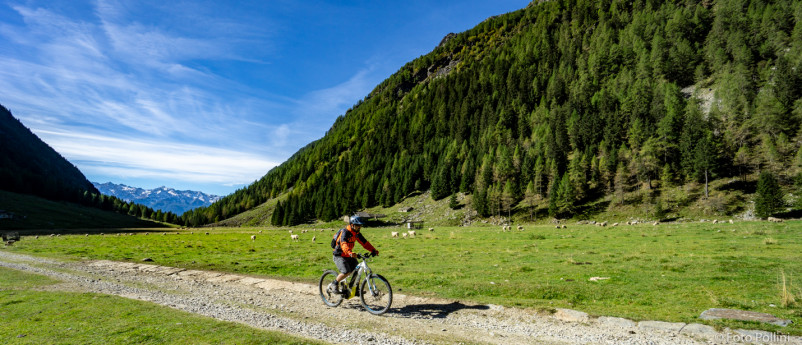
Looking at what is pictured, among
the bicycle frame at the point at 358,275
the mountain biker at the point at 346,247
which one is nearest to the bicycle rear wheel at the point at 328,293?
Result: the mountain biker at the point at 346,247

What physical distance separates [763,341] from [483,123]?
16299 cm

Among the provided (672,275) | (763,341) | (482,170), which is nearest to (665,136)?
(482,170)

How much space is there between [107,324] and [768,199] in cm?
8383

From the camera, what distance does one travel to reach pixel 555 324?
9.22 metres

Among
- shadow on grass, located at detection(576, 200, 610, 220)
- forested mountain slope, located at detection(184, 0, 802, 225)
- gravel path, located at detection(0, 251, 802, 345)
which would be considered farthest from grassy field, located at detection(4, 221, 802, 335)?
forested mountain slope, located at detection(184, 0, 802, 225)

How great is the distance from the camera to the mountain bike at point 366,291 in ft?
35.9

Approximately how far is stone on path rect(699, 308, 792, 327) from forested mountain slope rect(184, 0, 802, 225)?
82.0 meters

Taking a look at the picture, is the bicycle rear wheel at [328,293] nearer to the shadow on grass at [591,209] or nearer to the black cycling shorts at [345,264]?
the black cycling shorts at [345,264]

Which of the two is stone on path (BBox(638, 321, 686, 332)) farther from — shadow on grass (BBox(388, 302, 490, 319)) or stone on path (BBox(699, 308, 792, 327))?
shadow on grass (BBox(388, 302, 490, 319))

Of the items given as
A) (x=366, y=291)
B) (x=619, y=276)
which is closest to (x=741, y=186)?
(x=619, y=276)

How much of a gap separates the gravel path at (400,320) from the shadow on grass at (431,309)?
0.11 ft

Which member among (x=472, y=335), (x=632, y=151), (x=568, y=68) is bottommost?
(x=472, y=335)

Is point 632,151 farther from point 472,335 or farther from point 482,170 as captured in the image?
point 472,335

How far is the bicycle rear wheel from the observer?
38.9 feet
